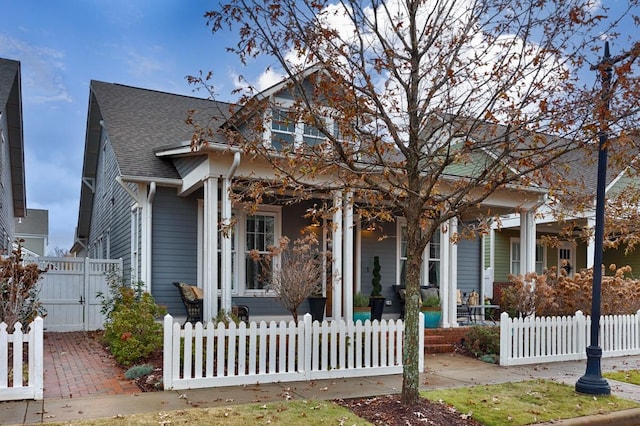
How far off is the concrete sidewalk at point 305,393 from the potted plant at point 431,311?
1995 millimetres

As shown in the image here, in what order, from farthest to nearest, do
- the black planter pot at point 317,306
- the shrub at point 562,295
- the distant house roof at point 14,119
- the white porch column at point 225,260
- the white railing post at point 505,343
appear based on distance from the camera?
the distant house roof at point 14,119 < the black planter pot at point 317,306 < the shrub at point 562,295 < the white railing post at point 505,343 < the white porch column at point 225,260

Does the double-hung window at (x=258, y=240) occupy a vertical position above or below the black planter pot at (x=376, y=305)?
above

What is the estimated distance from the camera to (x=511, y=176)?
672 cm

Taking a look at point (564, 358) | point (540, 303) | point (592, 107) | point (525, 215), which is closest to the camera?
point (592, 107)

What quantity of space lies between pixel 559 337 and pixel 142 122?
441 inches

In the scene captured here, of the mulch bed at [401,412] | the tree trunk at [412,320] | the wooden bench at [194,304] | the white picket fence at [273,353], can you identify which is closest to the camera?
the mulch bed at [401,412]

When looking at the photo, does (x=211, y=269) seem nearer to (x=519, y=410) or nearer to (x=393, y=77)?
(x=393, y=77)

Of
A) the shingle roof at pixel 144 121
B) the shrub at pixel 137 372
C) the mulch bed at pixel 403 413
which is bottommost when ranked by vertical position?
the mulch bed at pixel 403 413

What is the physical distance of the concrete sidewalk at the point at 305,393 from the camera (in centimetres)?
628

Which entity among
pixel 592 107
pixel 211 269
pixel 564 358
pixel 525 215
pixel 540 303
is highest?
pixel 592 107

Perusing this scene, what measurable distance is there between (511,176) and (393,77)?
1.91 m

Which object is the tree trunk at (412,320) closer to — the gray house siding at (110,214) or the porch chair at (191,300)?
the porch chair at (191,300)

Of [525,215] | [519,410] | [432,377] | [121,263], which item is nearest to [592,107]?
[519,410]

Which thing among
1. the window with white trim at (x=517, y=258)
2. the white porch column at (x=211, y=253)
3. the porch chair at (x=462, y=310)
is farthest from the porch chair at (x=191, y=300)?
the window with white trim at (x=517, y=258)
